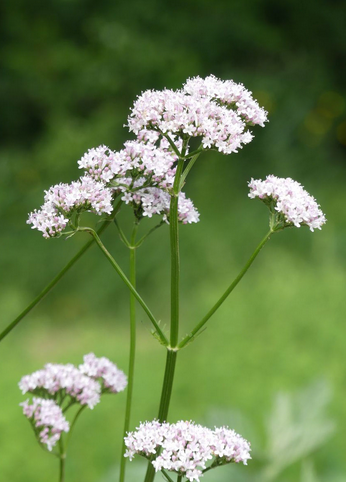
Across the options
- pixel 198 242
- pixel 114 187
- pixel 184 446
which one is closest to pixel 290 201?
pixel 114 187

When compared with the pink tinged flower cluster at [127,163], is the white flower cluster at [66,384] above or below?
below

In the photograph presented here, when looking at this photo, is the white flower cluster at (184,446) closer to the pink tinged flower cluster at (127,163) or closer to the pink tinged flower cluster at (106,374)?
the pink tinged flower cluster at (106,374)

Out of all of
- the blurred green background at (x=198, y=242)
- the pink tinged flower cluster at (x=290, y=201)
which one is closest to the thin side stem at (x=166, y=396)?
the pink tinged flower cluster at (x=290, y=201)

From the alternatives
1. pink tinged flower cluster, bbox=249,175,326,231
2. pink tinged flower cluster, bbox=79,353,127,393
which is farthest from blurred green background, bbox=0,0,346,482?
pink tinged flower cluster, bbox=249,175,326,231

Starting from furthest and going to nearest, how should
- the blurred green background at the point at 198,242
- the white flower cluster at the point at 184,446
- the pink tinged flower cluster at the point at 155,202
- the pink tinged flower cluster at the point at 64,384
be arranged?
the blurred green background at the point at 198,242
the pink tinged flower cluster at the point at 64,384
the pink tinged flower cluster at the point at 155,202
the white flower cluster at the point at 184,446

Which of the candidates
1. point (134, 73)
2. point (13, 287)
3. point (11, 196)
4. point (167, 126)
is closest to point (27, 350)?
point (13, 287)

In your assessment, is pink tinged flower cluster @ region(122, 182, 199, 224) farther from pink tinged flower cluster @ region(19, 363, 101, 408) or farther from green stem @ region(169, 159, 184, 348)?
pink tinged flower cluster @ region(19, 363, 101, 408)
